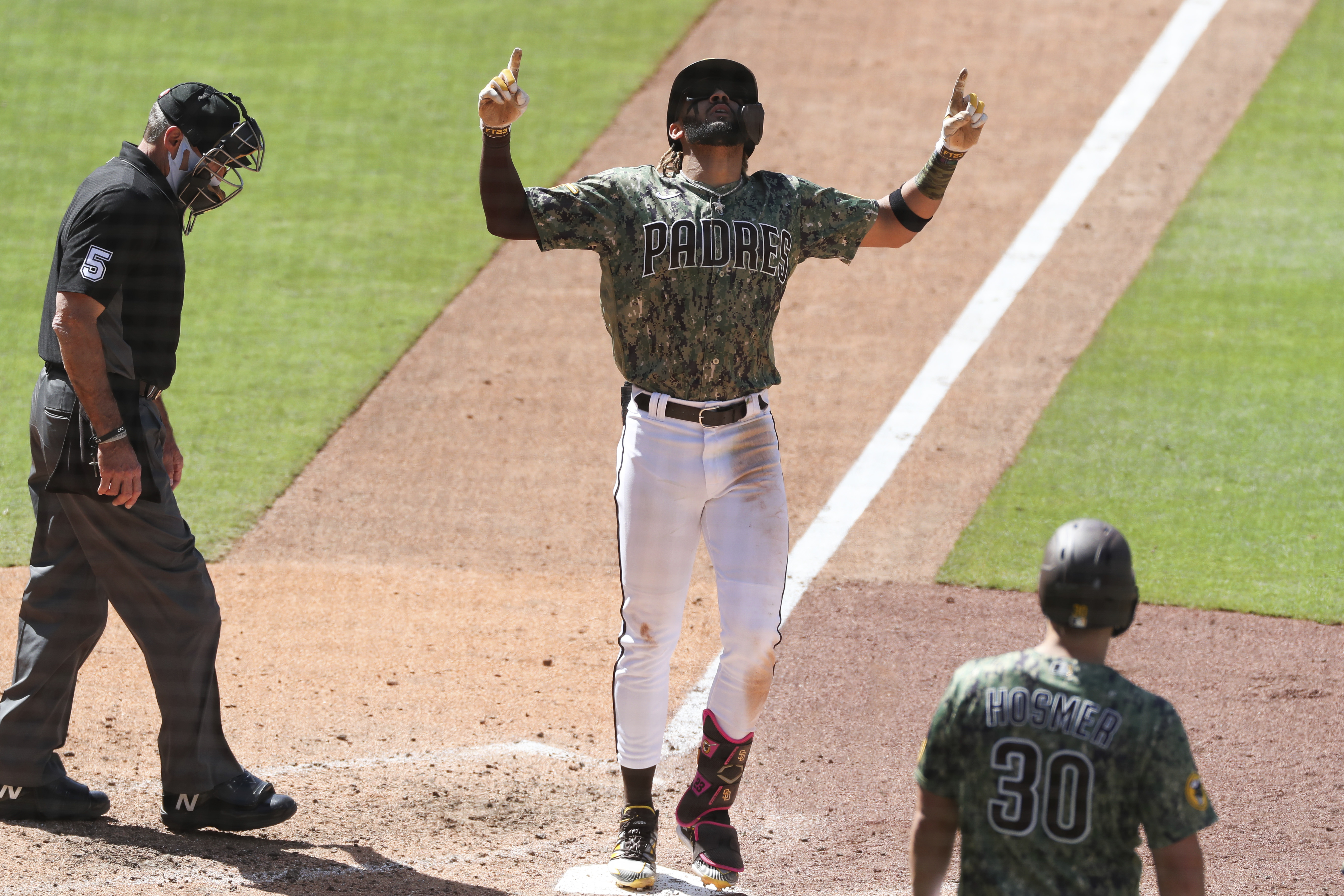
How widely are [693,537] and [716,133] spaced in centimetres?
110

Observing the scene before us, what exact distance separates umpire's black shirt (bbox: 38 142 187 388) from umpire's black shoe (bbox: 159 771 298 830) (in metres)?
1.19

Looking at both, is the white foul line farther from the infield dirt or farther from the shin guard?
the shin guard

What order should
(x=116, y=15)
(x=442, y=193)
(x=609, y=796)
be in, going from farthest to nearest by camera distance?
(x=116, y=15), (x=442, y=193), (x=609, y=796)

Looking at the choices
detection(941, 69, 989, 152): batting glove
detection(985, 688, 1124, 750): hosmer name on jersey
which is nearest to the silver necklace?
detection(941, 69, 989, 152): batting glove

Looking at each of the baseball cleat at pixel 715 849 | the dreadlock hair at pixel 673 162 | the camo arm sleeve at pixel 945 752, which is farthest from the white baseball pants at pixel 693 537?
the camo arm sleeve at pixel 945 752

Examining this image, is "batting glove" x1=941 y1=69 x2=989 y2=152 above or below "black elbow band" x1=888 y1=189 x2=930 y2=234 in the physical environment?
above

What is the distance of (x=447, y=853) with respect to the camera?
412 centimetres

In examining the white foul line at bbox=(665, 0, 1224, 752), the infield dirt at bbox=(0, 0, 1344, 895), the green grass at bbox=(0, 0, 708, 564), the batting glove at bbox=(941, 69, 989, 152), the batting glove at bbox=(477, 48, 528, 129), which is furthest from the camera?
the green grass at bbox=(0, 0, 708, 564)

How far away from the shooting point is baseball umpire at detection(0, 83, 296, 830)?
3934 mm

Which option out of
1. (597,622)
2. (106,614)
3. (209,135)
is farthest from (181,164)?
(597,622)

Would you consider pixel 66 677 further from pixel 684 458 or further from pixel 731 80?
pixel 731 80

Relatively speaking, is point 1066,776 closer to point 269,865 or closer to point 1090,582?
point 1090,582

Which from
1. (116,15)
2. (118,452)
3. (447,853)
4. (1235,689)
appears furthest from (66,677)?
(116,15)

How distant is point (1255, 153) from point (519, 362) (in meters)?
6.35
